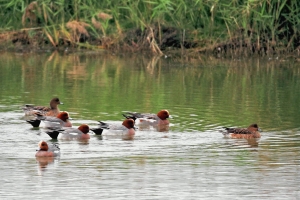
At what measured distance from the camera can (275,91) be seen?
19422 millimetres

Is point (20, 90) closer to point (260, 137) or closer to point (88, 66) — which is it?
point (88, 66)

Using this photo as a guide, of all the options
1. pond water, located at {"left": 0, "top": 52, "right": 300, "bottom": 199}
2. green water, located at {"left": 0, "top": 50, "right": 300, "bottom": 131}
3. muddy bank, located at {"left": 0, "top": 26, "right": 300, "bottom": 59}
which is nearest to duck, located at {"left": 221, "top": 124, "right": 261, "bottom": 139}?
pond water, located at {"left": 0, "top": 52, "right": 300, "bottom": 199}

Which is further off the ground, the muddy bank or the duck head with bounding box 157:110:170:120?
the muddy bank

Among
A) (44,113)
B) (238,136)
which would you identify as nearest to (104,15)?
(44,113)

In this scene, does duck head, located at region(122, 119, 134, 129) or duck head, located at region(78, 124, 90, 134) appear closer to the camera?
duck head, located at region(78, 124, 90, 134)

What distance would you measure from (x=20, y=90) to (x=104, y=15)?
21.0 ft

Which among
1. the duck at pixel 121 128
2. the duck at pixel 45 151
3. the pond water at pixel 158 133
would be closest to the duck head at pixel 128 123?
the duck at pixel 121 128

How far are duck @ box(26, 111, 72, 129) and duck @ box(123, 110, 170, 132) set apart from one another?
100 cm

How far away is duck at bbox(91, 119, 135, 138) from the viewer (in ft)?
47.3

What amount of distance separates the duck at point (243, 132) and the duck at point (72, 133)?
1.95 meters

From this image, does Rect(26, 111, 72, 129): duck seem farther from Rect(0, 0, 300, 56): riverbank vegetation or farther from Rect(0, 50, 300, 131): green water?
Rect(0, 0, 300, 56): riverbank vegetation

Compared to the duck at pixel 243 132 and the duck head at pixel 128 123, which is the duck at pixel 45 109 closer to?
the duck head at pixel 128 123

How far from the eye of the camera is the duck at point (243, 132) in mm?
14234

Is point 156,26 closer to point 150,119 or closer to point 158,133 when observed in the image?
point 150,119
